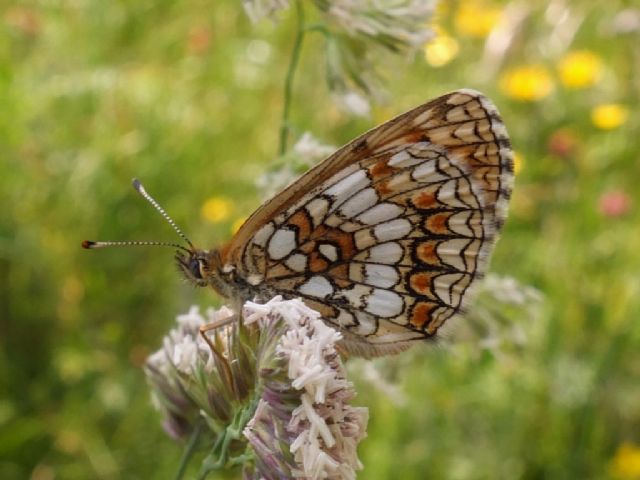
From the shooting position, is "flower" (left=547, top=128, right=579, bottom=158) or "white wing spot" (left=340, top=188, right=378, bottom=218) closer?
"white wing spot" (left=340, top=188, right=378, bottom=218)

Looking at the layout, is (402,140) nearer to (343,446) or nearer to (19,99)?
(343,446)

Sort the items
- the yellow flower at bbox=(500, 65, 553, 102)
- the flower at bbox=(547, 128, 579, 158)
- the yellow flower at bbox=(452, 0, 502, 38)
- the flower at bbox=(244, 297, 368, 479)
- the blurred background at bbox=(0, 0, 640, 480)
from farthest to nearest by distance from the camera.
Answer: the yellow flower at bbox=(452, 0, 502, 38) < the yellow flower at bbox=(500, 65, 553, 102) < the flower at bbox=(547, 128, 579, 158) < the blurred background at bbox=(0, 0, 640, 480) < the flower at bbox=(244, 297, 368, 479)

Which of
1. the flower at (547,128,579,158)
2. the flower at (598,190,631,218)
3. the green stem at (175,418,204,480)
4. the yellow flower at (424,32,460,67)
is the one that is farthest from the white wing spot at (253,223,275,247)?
the yellow flower at (424,32,460,67)

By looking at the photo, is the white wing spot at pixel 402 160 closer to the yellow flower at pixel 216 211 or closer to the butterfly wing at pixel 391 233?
the butterfly wing at pixel 391 233

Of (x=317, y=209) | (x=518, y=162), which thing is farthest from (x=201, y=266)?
(x=518, y=162)

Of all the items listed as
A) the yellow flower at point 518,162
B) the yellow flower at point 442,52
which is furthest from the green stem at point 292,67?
the yellow flower at point 442,52

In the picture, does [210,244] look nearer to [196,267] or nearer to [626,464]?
[626,464]

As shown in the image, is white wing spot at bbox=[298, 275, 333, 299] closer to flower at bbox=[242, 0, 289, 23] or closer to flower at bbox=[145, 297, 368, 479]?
flower at bbox=[145, 297, 368, 479]
